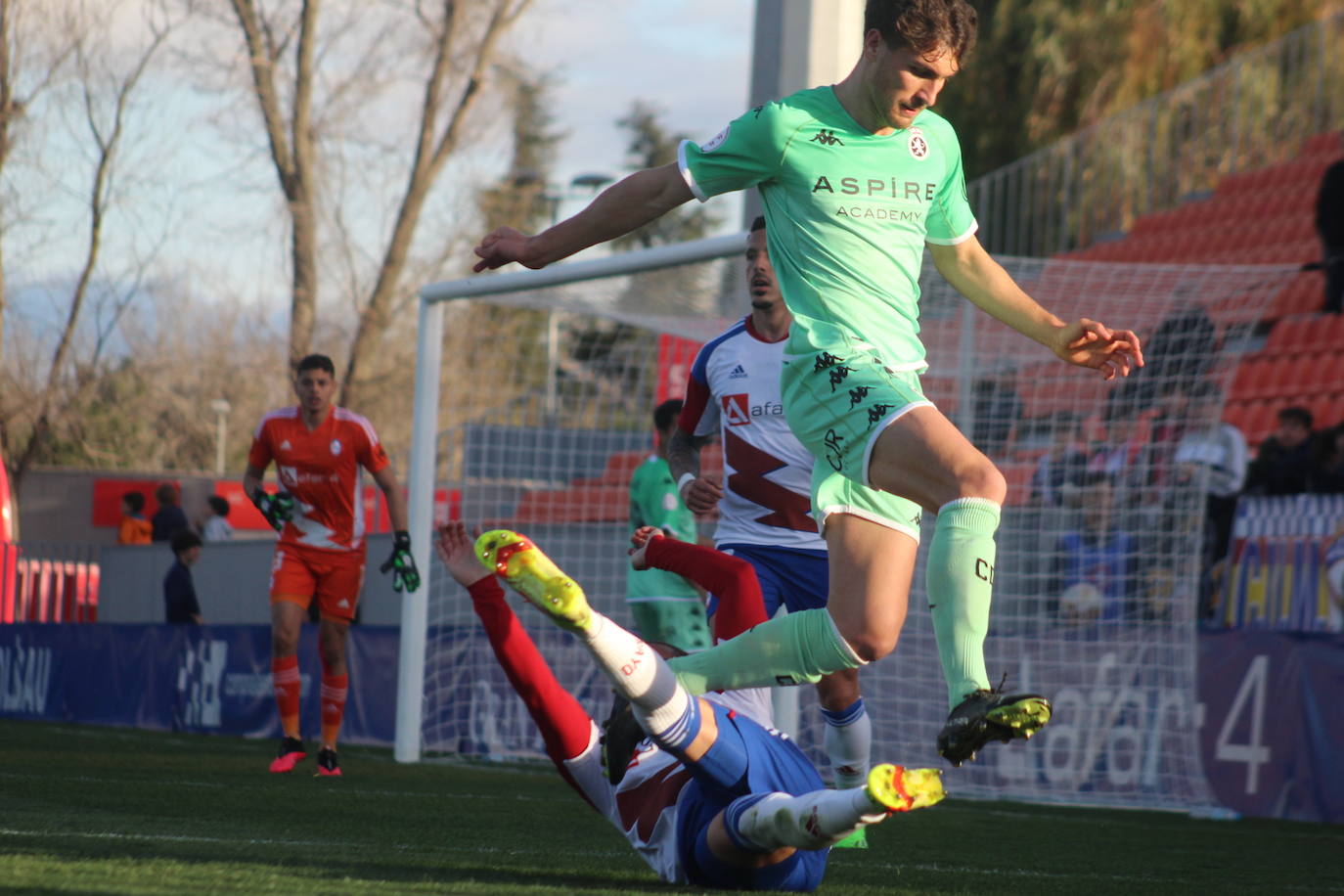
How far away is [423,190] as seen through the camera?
23484 millimetres

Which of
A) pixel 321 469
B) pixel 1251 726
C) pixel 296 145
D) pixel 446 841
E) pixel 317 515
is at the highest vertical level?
pixel 296 145

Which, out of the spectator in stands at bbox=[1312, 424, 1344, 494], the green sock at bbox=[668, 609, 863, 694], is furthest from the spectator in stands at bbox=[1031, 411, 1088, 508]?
the green sock at bbox=[668, 609, 863, 694]

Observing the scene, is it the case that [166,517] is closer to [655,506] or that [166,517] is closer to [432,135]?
[432,135]

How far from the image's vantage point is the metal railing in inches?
851

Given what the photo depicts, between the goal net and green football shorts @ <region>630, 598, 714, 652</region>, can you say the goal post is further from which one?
green football shorts @ <region>630, 598, 714, 652</region>

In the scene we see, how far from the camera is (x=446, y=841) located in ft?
17.4

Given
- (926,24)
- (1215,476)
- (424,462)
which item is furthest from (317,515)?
(1215,476)

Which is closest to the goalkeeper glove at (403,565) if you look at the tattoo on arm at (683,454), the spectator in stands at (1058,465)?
the tattoo on arm at (683,454)

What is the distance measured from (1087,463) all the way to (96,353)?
618 inches

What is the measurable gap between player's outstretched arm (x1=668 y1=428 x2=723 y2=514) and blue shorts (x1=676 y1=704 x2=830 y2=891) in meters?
1.84

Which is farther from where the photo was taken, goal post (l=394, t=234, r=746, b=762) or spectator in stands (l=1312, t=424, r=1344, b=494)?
spectator in stands (l=1312, t=424, r=1344, b=494)

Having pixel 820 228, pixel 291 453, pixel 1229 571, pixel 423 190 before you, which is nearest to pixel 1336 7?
pixel 423 190

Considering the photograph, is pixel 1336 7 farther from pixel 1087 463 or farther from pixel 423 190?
pixel 1087 463

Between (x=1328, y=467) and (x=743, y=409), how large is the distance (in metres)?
7.25
